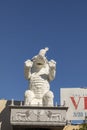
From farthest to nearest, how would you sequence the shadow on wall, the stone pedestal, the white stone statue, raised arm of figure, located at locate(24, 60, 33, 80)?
the shadow on wall, raised arm of figure, located at locate(24, 60, 33, 80), the white stone statue, the stone pedestal

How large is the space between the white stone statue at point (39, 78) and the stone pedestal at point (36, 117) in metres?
0.58

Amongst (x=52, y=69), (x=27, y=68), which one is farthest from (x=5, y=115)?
(x=52, y=69)

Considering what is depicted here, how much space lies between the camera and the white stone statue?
24.0 m

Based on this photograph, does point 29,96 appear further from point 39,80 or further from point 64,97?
point 64,97

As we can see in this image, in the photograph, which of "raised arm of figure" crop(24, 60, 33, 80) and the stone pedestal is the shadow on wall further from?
the stone pedestal

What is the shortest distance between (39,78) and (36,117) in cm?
254

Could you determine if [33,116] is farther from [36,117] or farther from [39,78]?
[39,78]

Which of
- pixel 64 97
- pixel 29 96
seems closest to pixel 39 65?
pixel 29 96

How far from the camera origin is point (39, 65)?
1001 inches

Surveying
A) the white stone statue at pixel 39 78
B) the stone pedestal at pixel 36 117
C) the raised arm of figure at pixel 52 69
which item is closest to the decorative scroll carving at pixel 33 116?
the stone pedestal at pixel 36 117

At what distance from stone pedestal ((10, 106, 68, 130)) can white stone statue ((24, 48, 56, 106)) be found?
0.58m

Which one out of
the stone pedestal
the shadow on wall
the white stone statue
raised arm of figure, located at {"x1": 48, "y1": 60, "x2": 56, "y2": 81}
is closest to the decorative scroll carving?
the stone pedestal

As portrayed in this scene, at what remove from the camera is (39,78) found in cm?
2489

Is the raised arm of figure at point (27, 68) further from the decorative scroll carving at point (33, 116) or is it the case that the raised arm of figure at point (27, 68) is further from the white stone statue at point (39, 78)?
the decorative scroll carving at point (33, 116)
